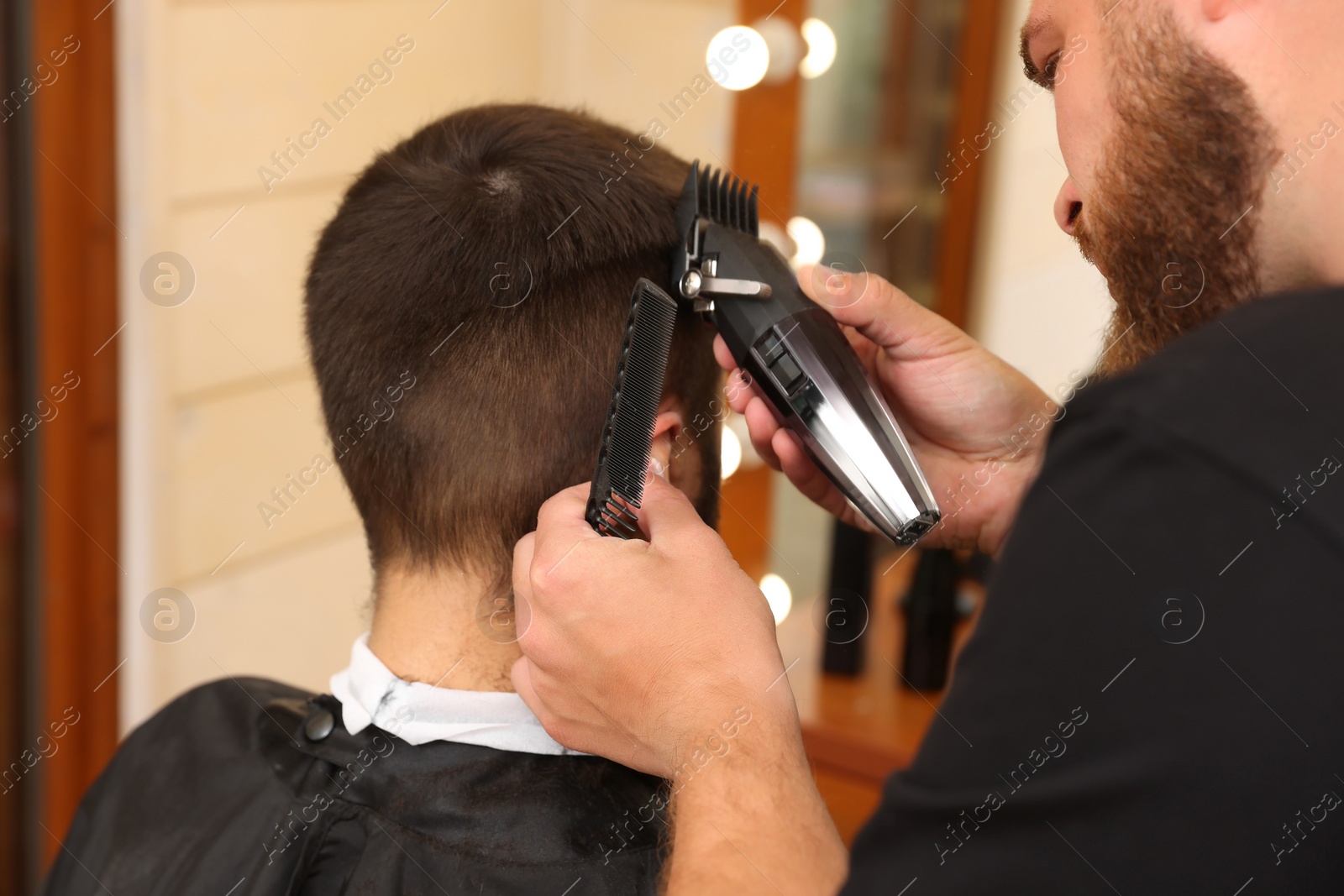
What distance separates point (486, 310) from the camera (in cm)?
111

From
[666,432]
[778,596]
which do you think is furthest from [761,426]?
[778,596]

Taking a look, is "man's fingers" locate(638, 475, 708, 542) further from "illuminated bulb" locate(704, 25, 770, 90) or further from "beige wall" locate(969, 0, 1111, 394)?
"beige wall" locate(969, 0, 1111, 394)

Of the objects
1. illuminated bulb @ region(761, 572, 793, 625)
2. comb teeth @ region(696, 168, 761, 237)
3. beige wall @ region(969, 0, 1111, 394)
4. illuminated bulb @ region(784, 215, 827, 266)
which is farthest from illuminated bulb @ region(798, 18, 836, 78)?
comb teeth @ region(696, 168, 761, 237)

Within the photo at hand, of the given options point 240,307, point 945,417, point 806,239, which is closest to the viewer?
point 945,417

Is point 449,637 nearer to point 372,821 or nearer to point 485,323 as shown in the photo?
point 372,821

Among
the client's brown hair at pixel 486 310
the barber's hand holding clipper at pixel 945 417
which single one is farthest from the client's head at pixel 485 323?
the barber's hand holding clipper at pixel 945 417

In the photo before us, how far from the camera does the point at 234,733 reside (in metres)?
1.35

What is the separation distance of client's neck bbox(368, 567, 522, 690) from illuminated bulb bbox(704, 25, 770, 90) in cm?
197

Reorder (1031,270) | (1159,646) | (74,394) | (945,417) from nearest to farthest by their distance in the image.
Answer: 1. (1159,646)
2. (945,417)
3. (74,394)
4. (1031,270)

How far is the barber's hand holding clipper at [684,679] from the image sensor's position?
32.7 inches

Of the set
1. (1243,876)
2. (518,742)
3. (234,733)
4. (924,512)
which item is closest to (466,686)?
(518,742)

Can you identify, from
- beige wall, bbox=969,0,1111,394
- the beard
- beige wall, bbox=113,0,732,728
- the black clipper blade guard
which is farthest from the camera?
beige wall, bbox=969,0,1111,394

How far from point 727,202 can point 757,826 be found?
1.95 feet

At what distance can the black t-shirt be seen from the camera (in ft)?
2.17
